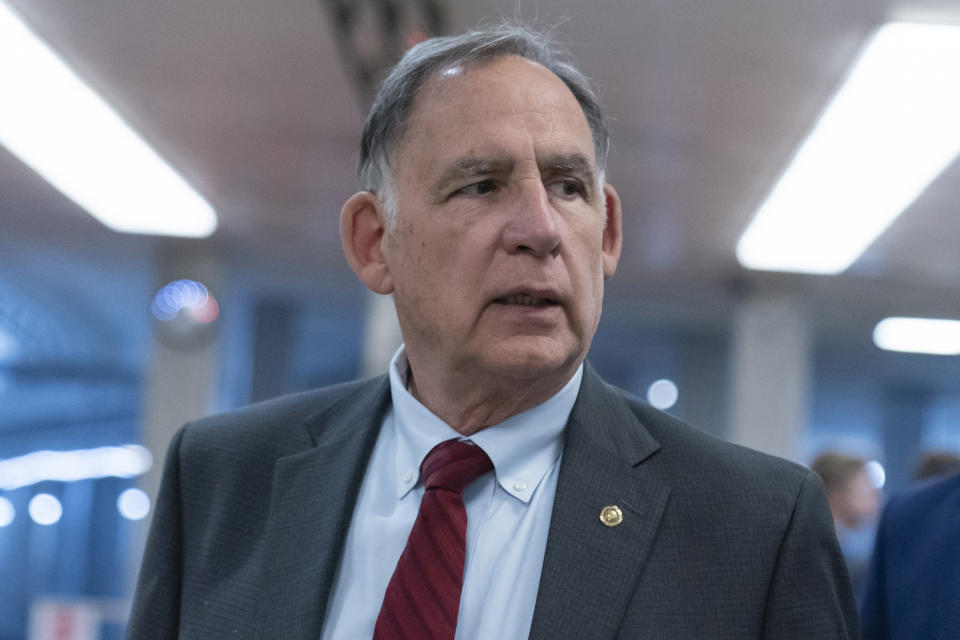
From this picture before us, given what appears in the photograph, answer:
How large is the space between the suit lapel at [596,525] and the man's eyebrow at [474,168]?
36 centimetres

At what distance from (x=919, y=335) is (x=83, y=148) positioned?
798 centimetres

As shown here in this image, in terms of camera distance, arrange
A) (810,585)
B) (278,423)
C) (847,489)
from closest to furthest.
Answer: (810,585) < (278,423) < (847,489)

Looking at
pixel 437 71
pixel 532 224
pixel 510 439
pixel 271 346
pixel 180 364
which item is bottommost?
pixel 510 439

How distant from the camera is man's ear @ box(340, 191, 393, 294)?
5.28ft

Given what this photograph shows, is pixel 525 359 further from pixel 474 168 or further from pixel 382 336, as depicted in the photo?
pixel 382 336

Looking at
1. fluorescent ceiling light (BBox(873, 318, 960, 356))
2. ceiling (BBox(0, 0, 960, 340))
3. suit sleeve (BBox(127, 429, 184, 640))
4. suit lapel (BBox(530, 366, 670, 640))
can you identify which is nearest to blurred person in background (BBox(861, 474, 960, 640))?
suit lapel (BBox(530, 366, 670, 640))

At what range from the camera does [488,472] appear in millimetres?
1444

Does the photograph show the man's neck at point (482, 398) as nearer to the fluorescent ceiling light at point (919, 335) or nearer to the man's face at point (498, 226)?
the man's face at point (498, 226)

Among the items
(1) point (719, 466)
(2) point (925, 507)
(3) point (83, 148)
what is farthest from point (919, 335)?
(1) point (719, 466)

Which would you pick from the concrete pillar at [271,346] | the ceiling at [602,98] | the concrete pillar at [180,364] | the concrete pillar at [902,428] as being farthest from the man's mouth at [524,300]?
the concrete pillar at [902,428]

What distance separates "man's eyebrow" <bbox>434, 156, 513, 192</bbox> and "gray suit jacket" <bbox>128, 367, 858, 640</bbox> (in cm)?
35

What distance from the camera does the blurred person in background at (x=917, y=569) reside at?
1529 mm

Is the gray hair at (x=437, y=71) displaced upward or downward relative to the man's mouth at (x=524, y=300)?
upward

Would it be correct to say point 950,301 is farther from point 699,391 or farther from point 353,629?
point 353,629
